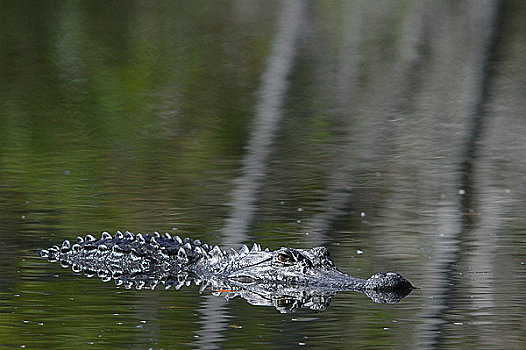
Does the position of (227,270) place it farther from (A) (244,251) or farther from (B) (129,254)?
(B) (129,254)

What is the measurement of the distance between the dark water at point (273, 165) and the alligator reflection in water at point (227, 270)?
204 mm

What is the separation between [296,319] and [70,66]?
26.8 meters

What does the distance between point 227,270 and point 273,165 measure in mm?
7466

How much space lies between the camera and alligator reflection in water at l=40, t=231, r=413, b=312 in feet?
32.7

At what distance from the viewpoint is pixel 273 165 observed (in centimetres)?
1836

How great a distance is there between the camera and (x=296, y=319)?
9.17 m

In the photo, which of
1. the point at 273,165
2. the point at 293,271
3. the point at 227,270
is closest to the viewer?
the point at 293,271

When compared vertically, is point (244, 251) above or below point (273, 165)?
above

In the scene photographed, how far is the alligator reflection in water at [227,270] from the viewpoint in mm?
9953

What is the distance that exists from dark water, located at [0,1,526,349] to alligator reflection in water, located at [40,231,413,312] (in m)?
0.20

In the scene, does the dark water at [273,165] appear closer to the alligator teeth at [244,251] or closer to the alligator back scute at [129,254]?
the alligator back scute at [129,254]

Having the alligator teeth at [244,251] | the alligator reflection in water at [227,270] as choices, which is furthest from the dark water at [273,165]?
the alligator teeth at [244,251]

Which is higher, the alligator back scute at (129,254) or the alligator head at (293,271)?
the alligator head at (293,271)

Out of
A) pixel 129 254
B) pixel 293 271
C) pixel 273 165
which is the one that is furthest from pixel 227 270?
pixel 273 165
